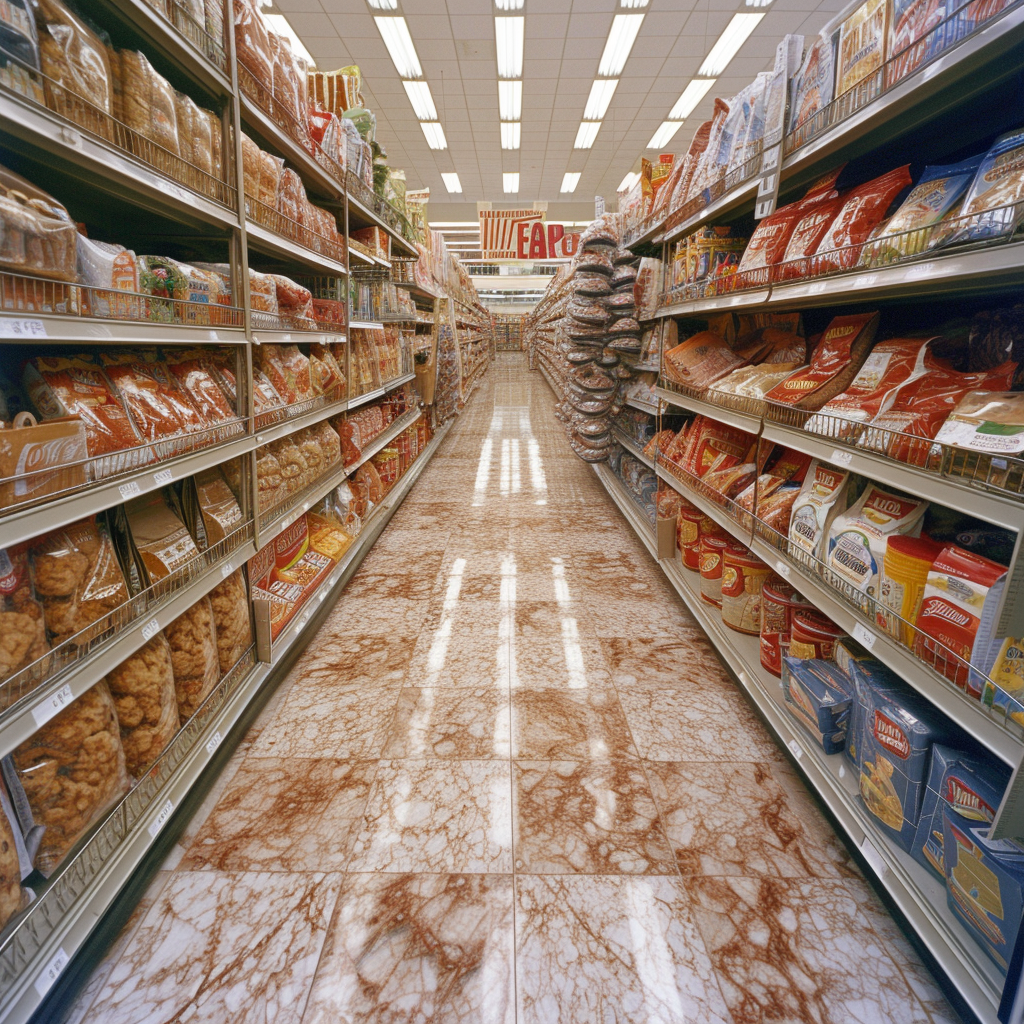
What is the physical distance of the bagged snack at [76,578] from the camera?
116cm

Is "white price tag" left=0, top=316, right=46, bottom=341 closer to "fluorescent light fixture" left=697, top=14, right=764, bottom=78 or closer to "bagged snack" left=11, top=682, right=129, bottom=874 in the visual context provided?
"bagged snack" left=11, top=682, right=129, bottom=874

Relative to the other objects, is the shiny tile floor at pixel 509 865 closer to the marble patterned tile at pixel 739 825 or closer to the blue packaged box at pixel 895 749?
Answer: the marble patterned tile at pixel 739 825

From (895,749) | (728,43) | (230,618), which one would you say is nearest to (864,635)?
(895,749)

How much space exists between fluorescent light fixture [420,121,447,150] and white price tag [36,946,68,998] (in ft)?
33.2

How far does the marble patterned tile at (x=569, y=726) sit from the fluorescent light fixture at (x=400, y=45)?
23.1 feet

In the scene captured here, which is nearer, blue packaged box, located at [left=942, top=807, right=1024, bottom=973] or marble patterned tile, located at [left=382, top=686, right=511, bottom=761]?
blue packaged box, located at [left=942, top=807, right=1024, bottom=973]

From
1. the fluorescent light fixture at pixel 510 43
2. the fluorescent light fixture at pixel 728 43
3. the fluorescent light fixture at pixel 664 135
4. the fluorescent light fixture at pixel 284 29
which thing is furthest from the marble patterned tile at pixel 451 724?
the fluorescent light fixture at pixel 664 135

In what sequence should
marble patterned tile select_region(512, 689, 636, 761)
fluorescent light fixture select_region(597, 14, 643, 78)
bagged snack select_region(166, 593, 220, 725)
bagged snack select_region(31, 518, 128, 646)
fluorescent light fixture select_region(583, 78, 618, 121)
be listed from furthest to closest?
1. fluorescent light fixture select_region(583, 78, 618, 121)
2. fluorescent light fixture select_region(597, 14, 643, 78)
3. marble patterned tile select_region(512, 689, 636, 761)
4. bagged snack select_region(166, 593, 220, 725)
5. bagged snack select_region(31, 518, 128, 646)

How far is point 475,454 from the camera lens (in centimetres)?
645

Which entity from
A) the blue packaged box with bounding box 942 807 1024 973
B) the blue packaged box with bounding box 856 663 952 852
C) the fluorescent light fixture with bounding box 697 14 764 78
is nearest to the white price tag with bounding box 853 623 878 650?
the blue packaged box with bounding box 856 663 952 852

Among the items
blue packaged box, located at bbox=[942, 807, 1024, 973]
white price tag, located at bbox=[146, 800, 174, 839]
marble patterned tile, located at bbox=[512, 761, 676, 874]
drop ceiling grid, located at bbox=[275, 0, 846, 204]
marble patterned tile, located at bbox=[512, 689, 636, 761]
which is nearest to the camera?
blue packaged box, located at bbox=[942, 807, 1024, 973]

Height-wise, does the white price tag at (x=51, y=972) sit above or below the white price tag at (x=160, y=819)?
above

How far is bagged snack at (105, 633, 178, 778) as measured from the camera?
4.37 feet

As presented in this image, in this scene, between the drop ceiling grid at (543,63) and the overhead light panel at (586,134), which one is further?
the overhead light panel at (586,134)
